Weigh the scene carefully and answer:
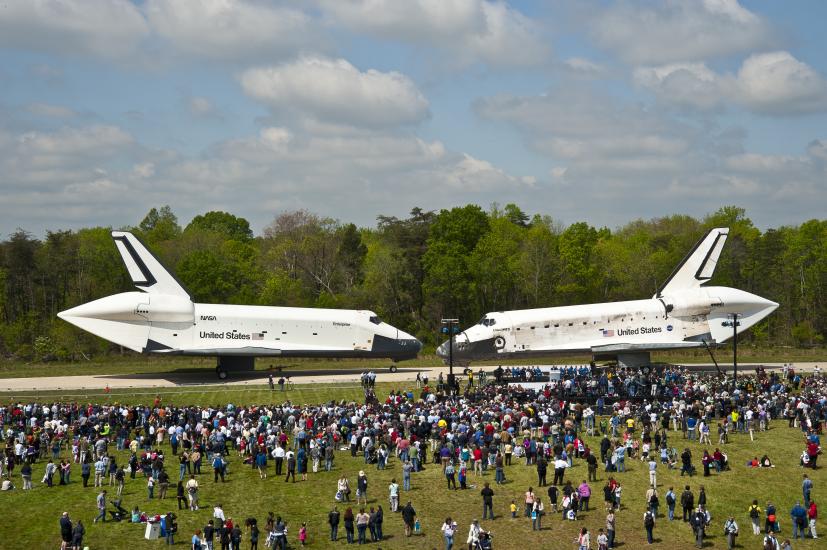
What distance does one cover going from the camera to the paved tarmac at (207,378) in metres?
50.3

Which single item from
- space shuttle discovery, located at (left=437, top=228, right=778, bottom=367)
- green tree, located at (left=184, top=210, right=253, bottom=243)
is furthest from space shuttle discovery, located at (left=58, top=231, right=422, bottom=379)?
green tree, located at (left=184, top=210, right=253, bottom=243)

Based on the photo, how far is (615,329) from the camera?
51.6 metres

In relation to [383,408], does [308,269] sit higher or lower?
higher

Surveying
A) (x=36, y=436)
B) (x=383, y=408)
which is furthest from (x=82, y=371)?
(x=383, y=408)

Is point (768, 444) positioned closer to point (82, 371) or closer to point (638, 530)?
point (638, 530)

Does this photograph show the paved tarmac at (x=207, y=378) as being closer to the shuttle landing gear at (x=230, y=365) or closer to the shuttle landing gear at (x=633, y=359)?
the shuttle landing gear at (x=230, y=365)

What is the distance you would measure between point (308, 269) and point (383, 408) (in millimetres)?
64120

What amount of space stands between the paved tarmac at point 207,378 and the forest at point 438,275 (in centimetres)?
2076

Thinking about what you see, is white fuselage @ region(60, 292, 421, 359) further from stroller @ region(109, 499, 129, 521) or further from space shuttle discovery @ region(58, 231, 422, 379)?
stroller @ region(109, 499, 129, 521)

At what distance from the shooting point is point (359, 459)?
31.1 m

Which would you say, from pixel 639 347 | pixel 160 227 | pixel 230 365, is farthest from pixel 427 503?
pixel 160 227

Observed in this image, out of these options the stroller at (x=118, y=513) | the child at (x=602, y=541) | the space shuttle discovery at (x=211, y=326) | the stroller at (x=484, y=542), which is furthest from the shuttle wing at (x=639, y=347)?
the stroller at (x=118, y=513)

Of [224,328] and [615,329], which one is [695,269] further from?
[224,328]

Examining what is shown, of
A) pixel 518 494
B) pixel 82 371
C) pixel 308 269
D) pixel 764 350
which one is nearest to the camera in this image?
pixel 518 494
